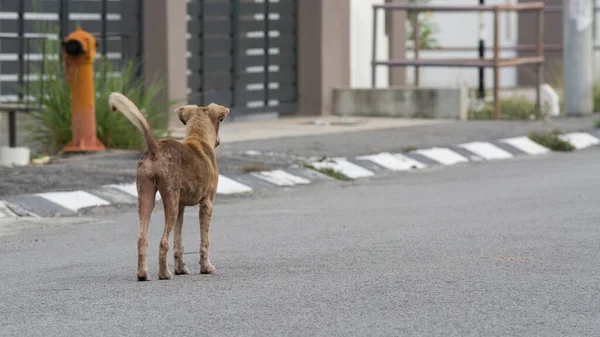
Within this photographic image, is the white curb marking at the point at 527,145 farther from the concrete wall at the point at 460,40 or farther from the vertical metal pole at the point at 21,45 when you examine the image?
the concrete wall at the point at 460,40

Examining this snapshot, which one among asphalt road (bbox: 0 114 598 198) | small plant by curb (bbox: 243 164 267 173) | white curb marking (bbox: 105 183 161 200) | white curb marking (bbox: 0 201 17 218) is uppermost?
asphalt road (bbox: 0 114 598 198)

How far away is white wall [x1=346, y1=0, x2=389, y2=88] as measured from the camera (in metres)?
21.2

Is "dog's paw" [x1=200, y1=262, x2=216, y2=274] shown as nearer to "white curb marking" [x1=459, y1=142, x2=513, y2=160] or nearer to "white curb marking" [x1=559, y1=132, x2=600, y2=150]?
"white curb marking" [x1=459, y1=142, x2=513, y2=160]

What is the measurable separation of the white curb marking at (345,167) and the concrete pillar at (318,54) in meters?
6.50

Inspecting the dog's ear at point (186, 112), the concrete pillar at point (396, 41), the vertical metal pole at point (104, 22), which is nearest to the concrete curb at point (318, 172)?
the dog's ear at point (186, 112)

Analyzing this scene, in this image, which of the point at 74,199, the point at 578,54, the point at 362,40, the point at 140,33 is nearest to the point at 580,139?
the point at 578,54

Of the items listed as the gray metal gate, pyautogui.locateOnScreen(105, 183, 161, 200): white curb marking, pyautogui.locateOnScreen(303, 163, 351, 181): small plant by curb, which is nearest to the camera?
pyautogui.locateOnScreen(105, 183, 161, 200): white curb marking

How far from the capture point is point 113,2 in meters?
17.3

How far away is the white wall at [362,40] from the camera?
2119 cm

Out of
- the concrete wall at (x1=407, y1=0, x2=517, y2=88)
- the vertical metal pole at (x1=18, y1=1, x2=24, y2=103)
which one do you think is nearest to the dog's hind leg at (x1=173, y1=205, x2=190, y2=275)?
the vertical metal pole at (x1=18, y1=1, x2=24, y2=103)

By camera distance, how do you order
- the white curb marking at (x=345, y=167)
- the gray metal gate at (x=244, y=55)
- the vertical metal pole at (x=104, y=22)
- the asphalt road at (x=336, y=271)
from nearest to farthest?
the asphalt road at (x=336, y=271)
the white curb marking at (x=345, y=167)
the vertical metal pole at (x=104, y=22)
the gray metal gate at (x=244, y=55)

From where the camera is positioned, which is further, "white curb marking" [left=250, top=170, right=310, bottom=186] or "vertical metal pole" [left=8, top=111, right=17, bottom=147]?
"vertical metal pole" [left=8, top=111, right=17, bottom=147]

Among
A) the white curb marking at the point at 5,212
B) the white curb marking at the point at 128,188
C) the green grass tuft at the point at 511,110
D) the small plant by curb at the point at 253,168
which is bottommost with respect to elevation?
the white curb marking at the point at 5,212

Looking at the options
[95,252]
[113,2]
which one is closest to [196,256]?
[95,252]
